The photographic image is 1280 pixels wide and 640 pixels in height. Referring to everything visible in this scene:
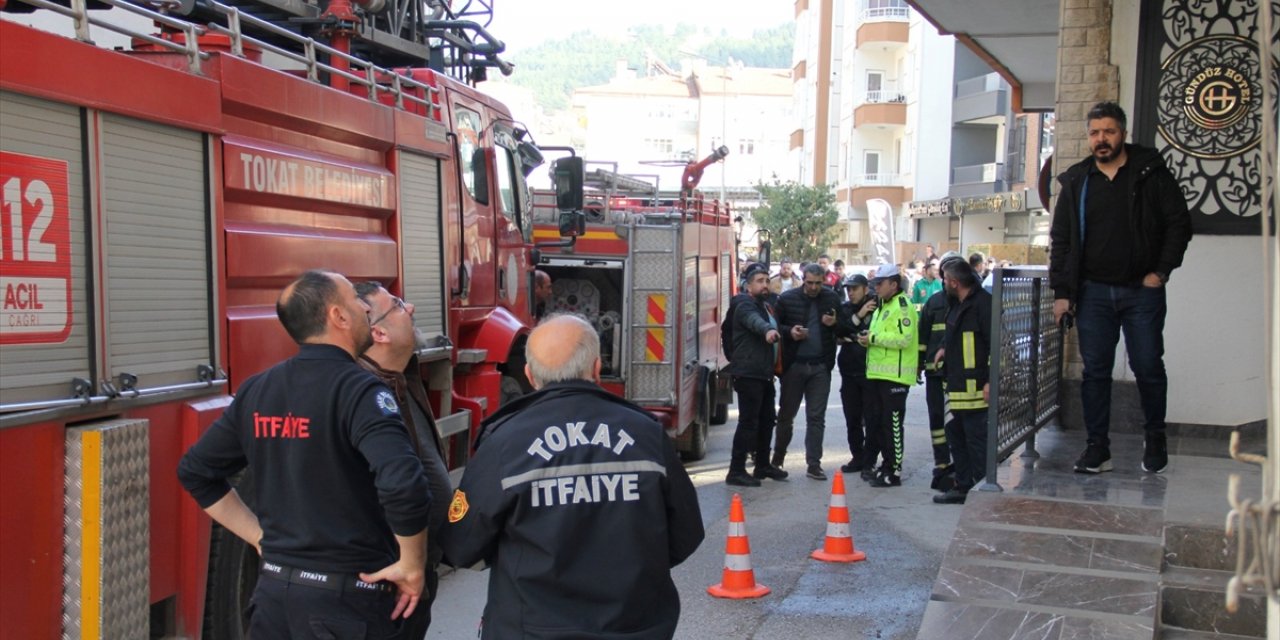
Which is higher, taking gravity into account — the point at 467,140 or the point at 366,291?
the point at 467,140

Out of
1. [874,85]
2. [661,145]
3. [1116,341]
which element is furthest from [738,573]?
[661,145]

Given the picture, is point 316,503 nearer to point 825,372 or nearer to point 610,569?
point 610,569

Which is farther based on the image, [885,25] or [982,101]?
[885,25]

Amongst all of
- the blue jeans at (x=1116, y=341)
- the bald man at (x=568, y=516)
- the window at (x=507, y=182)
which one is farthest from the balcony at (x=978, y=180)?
the bald man at (x=568, y=516)

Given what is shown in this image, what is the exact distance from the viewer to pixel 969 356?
28.7 feet

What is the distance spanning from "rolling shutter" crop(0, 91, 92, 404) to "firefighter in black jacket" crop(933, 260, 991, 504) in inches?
246

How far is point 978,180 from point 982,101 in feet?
8.66

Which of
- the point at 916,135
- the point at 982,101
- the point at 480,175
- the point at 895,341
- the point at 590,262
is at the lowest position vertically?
the point at 895,341

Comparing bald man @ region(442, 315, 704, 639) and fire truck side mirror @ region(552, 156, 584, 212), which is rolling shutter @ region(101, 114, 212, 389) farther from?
fire truck side mirror @ region(552, 156, 584, 212)

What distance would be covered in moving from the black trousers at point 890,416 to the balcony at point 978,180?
29.9m

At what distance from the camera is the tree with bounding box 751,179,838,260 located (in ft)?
149

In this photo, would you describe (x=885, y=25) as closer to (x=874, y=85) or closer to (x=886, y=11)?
(x=886, y=11)

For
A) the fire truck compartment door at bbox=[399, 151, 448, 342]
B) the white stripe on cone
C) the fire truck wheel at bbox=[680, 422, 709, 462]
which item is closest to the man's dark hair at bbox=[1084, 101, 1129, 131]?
the white stripe on cone

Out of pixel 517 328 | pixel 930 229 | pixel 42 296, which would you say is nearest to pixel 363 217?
pixel 517 328
